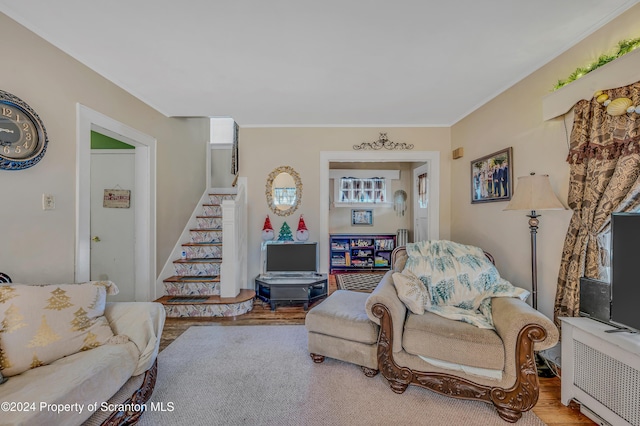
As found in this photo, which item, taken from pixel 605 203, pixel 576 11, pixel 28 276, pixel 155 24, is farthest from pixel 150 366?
pixel 576 11

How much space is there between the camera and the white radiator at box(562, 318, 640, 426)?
1343 millimetres

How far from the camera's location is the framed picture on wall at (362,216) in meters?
→ 6.19

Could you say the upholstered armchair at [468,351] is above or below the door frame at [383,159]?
below

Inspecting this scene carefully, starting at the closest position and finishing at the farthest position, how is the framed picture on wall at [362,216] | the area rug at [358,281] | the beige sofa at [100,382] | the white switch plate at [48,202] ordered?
the beige sofa at [100,382] → the white switch plate at [48,202] → the area rug at [358,281] → the framed picture on wall at [362,216]

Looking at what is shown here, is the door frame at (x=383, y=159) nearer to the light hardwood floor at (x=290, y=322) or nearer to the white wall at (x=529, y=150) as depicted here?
the white wall at (x=529, y=150)

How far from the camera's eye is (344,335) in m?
2.10

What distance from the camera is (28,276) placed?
1.85 m

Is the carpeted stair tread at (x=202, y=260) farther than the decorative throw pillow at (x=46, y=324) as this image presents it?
Yes

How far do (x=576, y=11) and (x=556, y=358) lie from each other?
2.44 m

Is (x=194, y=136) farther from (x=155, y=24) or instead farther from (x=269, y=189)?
(x=155, y=24)

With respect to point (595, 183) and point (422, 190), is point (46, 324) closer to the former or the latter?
point (595, 183)

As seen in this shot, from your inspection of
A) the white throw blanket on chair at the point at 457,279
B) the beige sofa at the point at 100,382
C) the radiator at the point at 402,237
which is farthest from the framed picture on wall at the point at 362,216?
the beige sofa at the point at 100,382

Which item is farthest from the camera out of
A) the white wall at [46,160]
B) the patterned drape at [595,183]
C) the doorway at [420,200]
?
the doorway at [420,200]

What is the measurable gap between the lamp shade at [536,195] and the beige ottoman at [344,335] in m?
1.46
